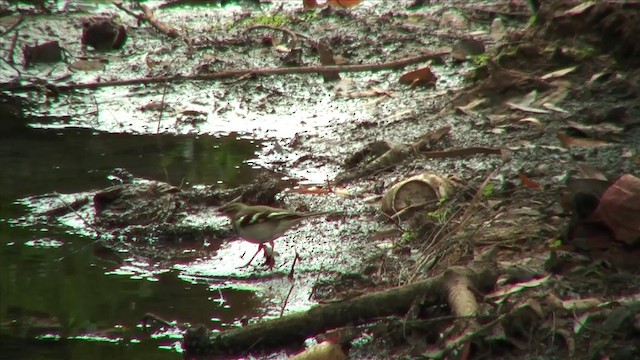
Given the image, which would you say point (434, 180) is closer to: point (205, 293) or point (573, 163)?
point (573, 163)

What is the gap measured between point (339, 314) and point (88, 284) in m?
1.71

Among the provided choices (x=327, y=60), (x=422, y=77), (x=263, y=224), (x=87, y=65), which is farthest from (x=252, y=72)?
(x=263, y=224)

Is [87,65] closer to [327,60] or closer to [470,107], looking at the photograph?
[327,60]

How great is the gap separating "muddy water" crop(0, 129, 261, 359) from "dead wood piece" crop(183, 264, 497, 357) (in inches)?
15.1

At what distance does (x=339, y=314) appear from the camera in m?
3.41

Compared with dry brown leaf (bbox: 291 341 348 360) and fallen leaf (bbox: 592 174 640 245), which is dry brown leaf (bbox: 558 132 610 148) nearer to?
fallen leaf (bbox: 592 174 640 245)

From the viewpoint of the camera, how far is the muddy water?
3.95 meters

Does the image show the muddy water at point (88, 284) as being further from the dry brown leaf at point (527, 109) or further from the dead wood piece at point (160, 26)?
the dead wood piece at point (160, 26)

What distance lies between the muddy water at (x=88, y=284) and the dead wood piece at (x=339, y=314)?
383 millimetres

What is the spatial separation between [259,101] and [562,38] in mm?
2675

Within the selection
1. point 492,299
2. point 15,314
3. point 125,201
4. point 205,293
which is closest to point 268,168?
point 125,201

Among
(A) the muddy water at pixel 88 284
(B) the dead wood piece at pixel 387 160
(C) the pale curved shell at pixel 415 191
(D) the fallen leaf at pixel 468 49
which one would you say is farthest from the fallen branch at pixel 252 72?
(C) the pale curved shell at pixel 415 191

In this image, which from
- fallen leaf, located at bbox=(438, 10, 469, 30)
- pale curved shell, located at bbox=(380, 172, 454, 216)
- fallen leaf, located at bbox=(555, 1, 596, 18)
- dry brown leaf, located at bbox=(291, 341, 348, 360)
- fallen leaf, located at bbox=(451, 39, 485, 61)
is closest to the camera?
dry brown leaf, located at bbox=(291, 341, 348, 360)

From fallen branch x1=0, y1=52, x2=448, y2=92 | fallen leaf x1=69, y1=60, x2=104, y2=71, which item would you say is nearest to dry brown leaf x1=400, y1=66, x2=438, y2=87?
fallen branch x1=0, y1=52, x2=448, y2=92
